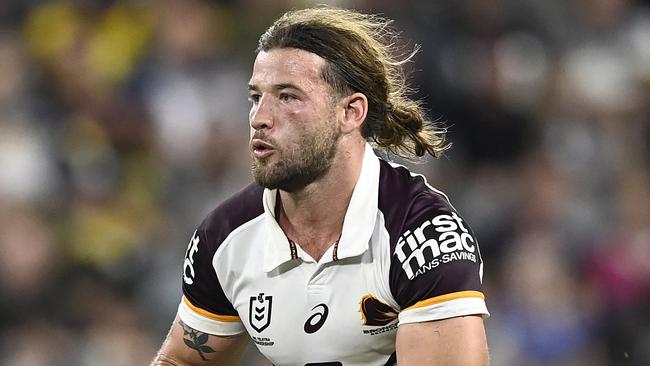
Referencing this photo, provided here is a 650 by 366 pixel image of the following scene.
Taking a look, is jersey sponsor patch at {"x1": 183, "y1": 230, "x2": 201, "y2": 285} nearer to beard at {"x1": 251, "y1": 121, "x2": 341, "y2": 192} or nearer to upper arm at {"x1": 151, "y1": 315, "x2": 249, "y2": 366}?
upper arm at {"x1": 151, "y1": 315, "x2": 249, "y2": 366}

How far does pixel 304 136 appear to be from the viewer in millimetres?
4332

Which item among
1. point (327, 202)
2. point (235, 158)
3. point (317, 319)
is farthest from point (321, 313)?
point (235, 158)

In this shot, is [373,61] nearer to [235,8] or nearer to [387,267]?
[387,267]

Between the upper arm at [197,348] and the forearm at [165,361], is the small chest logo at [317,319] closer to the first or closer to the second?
the upper arm at [197,348]

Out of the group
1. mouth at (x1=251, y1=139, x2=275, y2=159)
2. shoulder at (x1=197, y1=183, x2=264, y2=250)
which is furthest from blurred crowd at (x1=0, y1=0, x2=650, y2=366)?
mouth at (x1=251, y1=139, x2=275, y2=159)

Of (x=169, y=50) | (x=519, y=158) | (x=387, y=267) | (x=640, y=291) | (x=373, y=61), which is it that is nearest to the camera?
(x=387, y=267)

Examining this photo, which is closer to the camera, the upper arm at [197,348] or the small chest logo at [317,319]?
the small chest logo at [317,319]

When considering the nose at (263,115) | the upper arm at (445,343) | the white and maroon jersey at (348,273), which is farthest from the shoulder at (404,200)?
the nose at (263,115)

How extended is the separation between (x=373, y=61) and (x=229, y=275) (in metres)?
0.95

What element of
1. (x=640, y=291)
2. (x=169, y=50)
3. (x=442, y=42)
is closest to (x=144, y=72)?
(x=169, y=50)

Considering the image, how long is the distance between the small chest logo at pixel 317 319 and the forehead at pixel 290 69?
78 cm

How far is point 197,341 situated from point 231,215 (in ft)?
1.71

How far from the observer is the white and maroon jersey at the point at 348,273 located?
409 centimetres

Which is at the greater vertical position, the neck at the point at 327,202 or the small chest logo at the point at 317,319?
the neck at the point at 327,202
